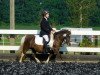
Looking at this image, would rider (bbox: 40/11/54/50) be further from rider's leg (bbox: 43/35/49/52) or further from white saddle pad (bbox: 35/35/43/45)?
white saddle pad (bbox: 35/35/43/45)

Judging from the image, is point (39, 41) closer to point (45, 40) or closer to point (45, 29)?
point (45, 40)

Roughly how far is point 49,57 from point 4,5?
125 feet

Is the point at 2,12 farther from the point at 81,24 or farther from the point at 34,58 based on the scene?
the point at 34,58

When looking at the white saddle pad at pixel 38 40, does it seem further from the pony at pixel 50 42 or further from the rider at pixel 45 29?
the rider at pixel 45 29

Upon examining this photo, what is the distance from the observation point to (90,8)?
3619 cm

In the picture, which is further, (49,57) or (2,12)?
(2,12)

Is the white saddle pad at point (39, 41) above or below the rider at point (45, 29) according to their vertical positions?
below

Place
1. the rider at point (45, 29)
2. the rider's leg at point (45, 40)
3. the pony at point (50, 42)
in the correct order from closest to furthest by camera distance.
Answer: the rider at point (45, 29) < the rider's leg at point (45, 40) < the pony at point (50, 42)

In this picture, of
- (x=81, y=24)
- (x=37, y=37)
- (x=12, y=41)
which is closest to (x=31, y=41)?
(x=37, y=37)

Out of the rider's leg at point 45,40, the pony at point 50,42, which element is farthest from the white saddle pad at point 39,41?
the rider's leg at point 45,40

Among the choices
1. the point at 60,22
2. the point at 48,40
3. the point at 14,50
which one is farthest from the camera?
the point at 60,22

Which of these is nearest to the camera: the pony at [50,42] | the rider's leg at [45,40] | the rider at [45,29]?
the rider at [45,29]

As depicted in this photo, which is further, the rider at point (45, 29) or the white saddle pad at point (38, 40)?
the white saddle pad at point (38, 40)

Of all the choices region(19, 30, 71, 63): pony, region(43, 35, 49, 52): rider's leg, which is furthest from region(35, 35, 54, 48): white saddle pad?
region(43, 35, 49, 52): rider's leg
